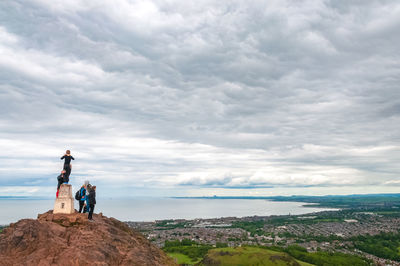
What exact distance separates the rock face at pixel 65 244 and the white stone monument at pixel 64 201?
0.89 metres

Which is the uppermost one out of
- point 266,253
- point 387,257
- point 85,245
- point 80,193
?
point 80,193

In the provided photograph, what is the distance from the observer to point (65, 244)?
19625 mm

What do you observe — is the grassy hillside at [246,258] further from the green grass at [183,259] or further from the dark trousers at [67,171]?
the dark trousers at [67,171]

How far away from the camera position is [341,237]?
17538 cm

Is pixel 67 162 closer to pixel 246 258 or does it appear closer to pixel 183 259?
pixel 246 258

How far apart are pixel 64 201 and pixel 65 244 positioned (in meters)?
5.93

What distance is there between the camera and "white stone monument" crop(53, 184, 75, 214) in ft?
80.6

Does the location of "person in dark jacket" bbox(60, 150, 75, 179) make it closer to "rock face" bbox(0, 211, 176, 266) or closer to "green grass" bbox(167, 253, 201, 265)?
"rock face" bbox(0, 211, 176, 266)

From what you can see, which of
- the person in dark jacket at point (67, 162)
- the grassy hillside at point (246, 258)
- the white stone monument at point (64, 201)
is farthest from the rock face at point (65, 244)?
the grassy hillside at point (246, 258)

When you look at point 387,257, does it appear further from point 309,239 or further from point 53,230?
point 53,230

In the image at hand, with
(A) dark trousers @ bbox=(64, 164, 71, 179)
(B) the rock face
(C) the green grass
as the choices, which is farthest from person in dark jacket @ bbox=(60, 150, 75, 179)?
(C) the green grass

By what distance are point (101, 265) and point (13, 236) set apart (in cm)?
626

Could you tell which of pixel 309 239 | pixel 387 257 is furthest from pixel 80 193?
pixel 309 239

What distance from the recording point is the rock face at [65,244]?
59.3 ft
